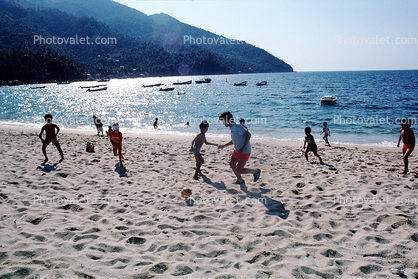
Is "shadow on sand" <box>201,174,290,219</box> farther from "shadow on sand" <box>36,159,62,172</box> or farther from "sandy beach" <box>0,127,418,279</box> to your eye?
"shadow on sand" <box>36,159,62,172</box>

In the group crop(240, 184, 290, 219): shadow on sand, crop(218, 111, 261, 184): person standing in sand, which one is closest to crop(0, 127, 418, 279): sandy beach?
crop(240, 184, 290, 219): shadow on sand

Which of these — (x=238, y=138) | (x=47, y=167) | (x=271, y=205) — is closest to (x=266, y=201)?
(x=271, y=205)

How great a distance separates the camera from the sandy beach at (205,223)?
281cm

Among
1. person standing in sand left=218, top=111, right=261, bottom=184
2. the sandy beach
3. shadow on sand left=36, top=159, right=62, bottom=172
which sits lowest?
the sandy beach

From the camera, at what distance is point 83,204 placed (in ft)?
15.4

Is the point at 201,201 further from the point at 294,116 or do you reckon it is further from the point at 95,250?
the point at 294,116

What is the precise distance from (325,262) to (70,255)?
3.24 m

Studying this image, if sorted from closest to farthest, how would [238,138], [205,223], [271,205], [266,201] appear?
[205,223] < [271,205] < [266,201] < [238,138]

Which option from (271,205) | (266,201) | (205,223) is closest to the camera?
(205,223)

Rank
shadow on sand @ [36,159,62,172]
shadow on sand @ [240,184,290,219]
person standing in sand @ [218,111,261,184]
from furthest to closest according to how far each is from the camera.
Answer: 1. shadow on sand @ [36,159,62,172]
2. person standing in sand @ [218,111,261,184]
3. shadow on sand @ [240,184,290,219]

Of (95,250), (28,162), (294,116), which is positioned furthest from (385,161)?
(294,116)

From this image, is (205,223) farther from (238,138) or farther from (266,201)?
(238,138)

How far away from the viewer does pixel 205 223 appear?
13.3 feet

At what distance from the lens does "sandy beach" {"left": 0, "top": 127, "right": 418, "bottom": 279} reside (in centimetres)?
281
